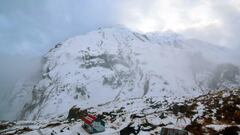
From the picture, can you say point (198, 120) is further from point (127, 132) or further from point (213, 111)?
point (127, 132)

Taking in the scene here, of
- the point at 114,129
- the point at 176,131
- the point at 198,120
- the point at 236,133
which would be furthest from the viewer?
the point at 114,129

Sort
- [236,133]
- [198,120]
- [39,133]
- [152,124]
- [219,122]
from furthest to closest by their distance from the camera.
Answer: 1. [39,133]
2. [152,124]
3. [198,120]
4. [219,122]
5. [236,133]

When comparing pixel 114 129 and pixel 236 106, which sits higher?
pixel 236 106

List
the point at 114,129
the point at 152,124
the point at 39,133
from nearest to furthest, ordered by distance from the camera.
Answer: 1. the point at 152,124
2. the point at 114,129
3. the point at 39,133

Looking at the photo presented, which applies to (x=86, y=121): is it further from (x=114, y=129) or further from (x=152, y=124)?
(x=152, y=124)

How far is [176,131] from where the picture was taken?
44375 millimetres

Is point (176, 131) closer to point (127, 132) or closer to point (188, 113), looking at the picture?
point (127, 132)

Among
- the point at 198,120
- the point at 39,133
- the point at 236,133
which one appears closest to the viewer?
the point at 236,133

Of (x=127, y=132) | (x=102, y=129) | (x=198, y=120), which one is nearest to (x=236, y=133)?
(x=198, y=120)

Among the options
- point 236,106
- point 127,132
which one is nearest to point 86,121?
Answer: point 127,132

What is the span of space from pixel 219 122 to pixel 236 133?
1117 cm

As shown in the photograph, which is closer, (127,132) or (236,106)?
(127,132)

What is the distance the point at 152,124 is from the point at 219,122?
12657mm

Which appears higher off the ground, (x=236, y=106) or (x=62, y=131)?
(x=236, y=106)
